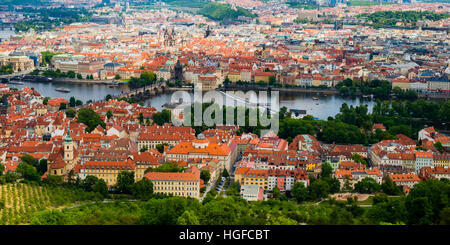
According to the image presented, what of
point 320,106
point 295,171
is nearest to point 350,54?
point 320,106

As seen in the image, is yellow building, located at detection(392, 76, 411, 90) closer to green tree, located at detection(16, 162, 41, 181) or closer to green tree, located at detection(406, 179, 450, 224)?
green tree, located at detection(406, 179, 450, 224)

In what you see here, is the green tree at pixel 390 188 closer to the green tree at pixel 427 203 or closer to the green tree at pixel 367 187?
the green tree at pixel 367 187

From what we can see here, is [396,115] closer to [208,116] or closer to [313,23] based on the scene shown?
[208,116]

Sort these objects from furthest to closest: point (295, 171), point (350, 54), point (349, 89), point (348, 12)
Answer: point (348, 12) → point (350, 54) → point (349, 89) → point (295, 171)

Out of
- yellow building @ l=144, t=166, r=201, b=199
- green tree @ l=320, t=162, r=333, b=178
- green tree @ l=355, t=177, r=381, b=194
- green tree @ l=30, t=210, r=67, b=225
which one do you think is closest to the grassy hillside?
green tree @ l=30, t=210, r=67, b=225

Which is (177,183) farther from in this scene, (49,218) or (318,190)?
(49,218)

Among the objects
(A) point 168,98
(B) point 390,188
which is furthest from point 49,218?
(A) point 168,98

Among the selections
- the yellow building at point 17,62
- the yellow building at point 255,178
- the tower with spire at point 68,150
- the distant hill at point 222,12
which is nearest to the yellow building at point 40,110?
the tower with spire at point 68,150
